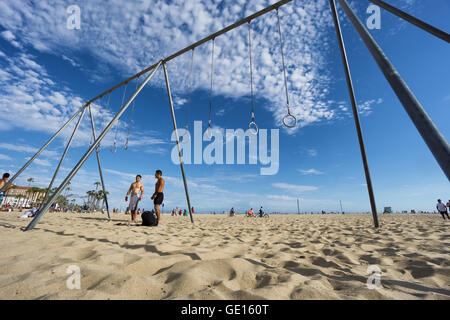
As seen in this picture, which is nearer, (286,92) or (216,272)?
(216,272)

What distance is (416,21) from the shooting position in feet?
7.80

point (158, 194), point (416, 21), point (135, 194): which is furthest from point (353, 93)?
point (135, 194)

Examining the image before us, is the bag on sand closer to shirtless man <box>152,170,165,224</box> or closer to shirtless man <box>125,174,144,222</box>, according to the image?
shirtless man <box>152,170,165,224</box>

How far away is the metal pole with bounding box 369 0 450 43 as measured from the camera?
2.14 meters

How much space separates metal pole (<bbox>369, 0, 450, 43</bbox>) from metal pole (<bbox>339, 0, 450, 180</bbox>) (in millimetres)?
573

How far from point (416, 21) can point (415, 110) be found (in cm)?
170

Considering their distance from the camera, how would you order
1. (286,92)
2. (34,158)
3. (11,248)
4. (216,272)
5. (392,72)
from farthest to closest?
(34,158)
(286,92)
(11,248)
(392,72)
(216,272)

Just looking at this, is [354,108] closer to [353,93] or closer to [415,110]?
[353,93]

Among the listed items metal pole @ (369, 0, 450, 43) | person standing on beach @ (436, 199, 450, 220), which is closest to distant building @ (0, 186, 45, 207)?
metal pole @ (369, 0, 450, 43)

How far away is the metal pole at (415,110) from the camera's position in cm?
136

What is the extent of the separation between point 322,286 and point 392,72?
2086 millimetres
